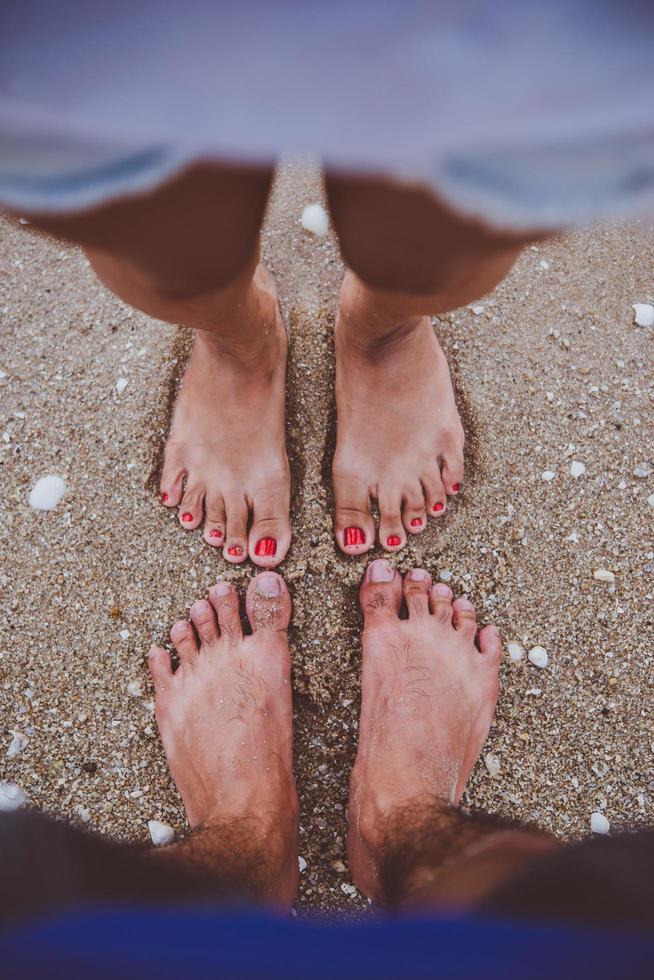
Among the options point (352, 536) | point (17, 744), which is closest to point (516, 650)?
point (352, 536)

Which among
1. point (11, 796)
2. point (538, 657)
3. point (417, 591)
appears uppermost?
point (417, 591)

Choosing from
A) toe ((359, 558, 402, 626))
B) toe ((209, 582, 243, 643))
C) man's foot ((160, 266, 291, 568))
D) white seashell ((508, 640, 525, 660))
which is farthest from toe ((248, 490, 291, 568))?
white seashell ((508, 640, 525, 660))

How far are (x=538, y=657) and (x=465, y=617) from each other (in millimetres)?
195

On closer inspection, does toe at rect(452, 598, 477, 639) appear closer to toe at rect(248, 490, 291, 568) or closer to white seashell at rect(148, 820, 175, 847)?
toe at rect(248, 490, 291, 568)

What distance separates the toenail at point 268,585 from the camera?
4.96 ft

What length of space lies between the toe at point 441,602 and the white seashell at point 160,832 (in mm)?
798

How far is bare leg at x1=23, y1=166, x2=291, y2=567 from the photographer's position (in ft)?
2.28

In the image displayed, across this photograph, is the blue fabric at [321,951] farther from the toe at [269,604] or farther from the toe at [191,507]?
the toe at [191,507]

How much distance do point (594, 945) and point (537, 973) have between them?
6 centimetres

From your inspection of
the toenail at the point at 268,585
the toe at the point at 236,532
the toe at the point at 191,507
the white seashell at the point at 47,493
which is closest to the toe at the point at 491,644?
the toenail at the point at 268,585

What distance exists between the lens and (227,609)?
1552 millimetres

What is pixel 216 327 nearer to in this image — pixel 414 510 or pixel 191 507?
pixel 191 507

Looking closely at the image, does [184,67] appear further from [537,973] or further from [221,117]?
[537,973]

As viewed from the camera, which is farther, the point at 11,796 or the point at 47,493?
the point at 47,493
